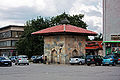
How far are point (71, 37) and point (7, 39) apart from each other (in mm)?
54297

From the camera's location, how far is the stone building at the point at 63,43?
4554 centimetres

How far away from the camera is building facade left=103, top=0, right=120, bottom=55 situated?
49.2 meters

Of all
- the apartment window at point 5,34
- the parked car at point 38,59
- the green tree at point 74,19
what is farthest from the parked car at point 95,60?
the apartment window at point 5,34

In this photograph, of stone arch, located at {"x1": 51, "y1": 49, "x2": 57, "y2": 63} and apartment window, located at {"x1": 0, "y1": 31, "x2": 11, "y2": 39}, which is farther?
apartment window, located at {"x1": 0, "y1": 31, "x2": 11, "y2": 39}

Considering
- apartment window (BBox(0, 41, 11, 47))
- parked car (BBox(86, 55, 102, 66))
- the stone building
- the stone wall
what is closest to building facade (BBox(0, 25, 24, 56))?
apartment window (BBox(0, 41, 11, 47))

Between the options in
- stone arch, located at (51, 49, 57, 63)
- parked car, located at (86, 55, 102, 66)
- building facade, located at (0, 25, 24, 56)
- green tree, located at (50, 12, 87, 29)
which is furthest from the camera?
building facade, located at (0, 25, 24, 56)

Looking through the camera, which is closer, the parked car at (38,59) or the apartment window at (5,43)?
the parked car at (38,59)

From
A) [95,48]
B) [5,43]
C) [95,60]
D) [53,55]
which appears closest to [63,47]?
[53,55]

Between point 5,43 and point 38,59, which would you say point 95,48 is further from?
point 5,43

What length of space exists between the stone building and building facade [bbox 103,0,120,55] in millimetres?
3202

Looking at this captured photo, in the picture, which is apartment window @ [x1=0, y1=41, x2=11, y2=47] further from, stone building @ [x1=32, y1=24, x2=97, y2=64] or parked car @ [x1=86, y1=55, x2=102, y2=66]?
parked car @ [x1=86, y1=55, x2=102, y2=66]

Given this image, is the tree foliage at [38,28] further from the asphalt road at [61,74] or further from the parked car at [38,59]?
the asphalt road at [61,74]

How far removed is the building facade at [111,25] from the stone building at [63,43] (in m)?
3.20

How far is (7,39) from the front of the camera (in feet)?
318
